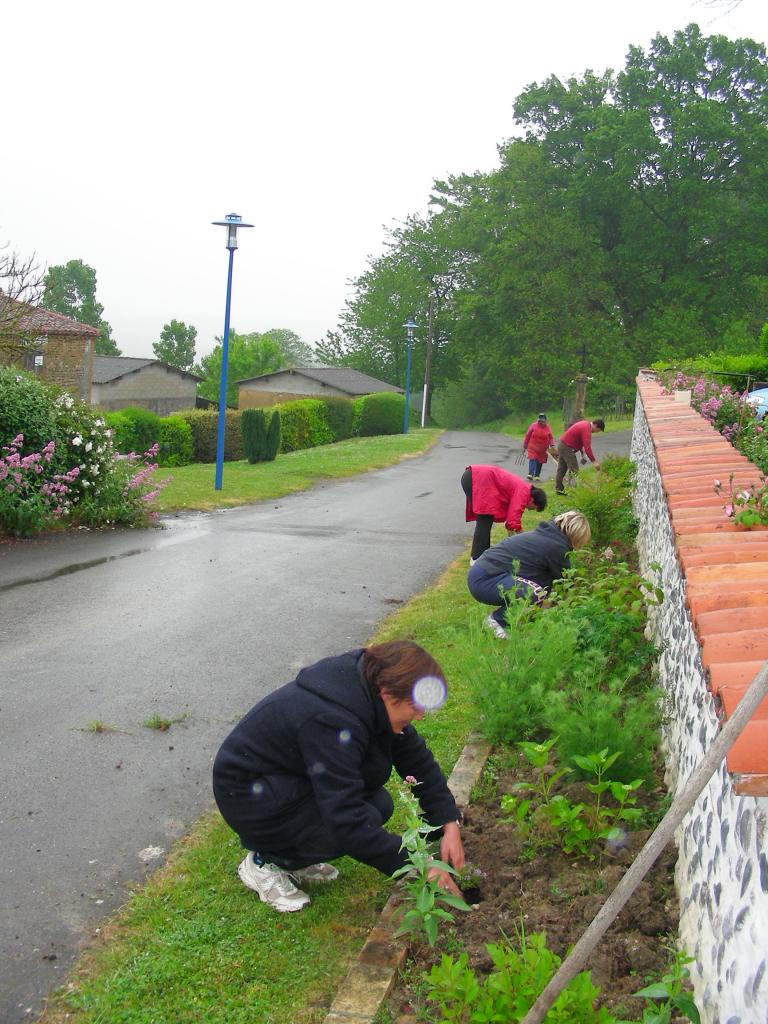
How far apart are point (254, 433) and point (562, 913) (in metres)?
22.8

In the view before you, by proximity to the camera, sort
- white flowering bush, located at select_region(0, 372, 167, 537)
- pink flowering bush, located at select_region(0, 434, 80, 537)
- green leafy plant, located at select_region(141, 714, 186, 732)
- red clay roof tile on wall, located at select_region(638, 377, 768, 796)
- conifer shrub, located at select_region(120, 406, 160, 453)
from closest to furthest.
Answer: red clay roof tile on wall, located at select_region(638, 377, 768, 796) < green leafy plant, located at select_region(141, 714, 186, 732) < pink flowering bush, located at select_region(0, 434, 80, 537) < white flowering bush, located at select_region(0, 372, 167, 537) < conifer shrub, located at select_region(120, 406, 160, 453)

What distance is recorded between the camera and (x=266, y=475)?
856 inches

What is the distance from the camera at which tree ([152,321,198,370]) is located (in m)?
126

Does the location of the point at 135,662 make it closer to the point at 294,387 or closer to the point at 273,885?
the point at 273,885

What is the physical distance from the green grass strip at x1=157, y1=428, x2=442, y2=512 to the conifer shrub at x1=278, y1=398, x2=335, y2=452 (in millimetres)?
3558

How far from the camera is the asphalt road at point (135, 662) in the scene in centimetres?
396

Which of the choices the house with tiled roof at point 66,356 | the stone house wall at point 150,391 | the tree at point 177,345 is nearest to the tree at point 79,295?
the tree at point 177,345

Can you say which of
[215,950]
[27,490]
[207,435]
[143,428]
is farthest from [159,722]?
[207,435]

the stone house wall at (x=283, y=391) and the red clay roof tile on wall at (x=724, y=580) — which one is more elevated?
the stone house wall at (x=283, y=391)

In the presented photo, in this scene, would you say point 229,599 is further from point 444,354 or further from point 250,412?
point 444,354

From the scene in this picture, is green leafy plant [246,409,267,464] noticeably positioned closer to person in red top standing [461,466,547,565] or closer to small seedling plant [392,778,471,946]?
person in red top standing [461,466,547,565]

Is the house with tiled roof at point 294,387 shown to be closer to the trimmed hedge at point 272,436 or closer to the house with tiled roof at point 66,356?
the house with tiled roof at point 66,356

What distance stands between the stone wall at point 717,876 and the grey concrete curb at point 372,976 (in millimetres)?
938

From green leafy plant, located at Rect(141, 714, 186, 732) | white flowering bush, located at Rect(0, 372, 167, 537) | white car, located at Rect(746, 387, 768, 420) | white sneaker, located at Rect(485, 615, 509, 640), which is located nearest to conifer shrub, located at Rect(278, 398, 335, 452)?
white flowering bush, located at Rect(0, 372, 167, 537)
